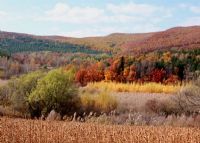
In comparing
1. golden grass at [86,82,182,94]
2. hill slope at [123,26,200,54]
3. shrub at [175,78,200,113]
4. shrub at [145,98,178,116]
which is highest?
hill slope at [123,26,200,54]

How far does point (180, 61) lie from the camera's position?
185ft

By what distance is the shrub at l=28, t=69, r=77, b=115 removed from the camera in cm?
3644

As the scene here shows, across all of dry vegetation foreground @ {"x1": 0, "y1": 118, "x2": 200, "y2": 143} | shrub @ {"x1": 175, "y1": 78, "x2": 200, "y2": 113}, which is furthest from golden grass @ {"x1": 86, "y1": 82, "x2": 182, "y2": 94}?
dry vegetation foreground @ {"x1": 0, "y1": 118, "x2": 200, "y2": 143}

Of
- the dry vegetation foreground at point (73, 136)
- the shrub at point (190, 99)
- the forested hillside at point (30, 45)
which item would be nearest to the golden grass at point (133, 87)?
the shrub at point (190, 99)

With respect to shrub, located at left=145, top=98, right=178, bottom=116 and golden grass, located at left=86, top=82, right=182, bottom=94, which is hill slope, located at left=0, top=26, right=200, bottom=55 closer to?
golden grass, located at left=86, top=82, right=182, bottom=94

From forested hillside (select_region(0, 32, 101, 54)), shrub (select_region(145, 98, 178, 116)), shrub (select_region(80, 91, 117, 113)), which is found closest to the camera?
shrub (select_region(80, 91, 117, 113))

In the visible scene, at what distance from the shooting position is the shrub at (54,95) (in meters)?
36.4

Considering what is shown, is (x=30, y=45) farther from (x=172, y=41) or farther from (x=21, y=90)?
(x=21, y=90)

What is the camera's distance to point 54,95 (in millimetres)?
36750

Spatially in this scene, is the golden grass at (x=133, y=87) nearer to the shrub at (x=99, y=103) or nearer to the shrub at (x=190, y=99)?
the shrub at (x=99, y=103)

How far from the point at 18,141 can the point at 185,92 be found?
2813 centimetres

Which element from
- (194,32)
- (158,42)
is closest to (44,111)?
(158,42)

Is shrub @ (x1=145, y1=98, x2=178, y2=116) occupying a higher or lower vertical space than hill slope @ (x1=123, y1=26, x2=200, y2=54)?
lower

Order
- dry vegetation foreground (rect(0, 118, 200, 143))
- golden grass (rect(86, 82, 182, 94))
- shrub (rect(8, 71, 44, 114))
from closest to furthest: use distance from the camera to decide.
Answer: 1. dry vegetation foreground (rect(0, 118, 200, 143))
2. shrub (rect(8, 71, 44, 114))
3. golden grass (rect(86, 82, 182, 94))
